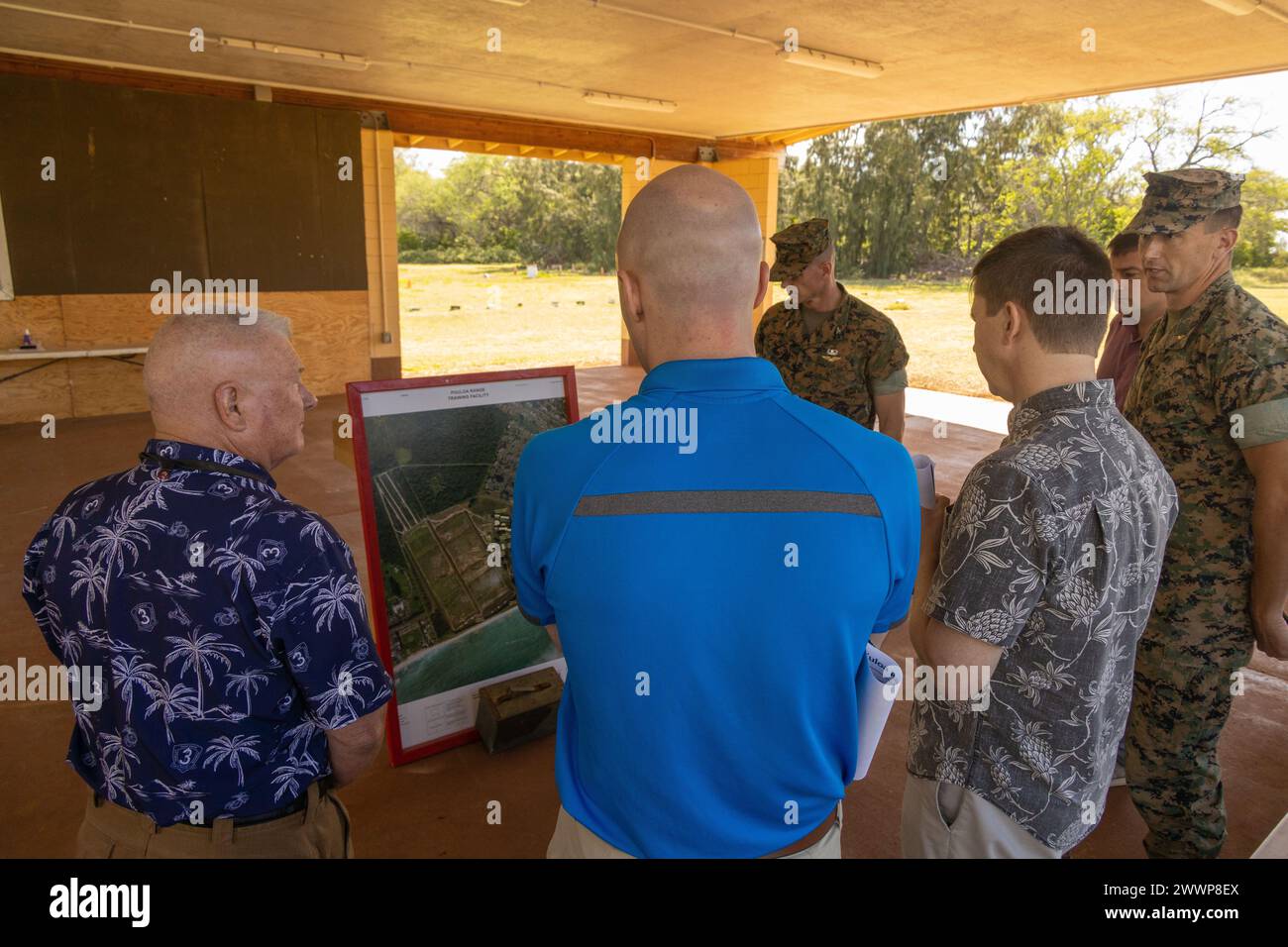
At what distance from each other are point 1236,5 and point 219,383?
720 cm

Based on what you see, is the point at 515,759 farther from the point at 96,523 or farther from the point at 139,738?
the point at 96,523

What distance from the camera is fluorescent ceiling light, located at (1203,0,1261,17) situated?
18.2 ft

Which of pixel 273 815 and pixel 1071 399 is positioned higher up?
pixel 1071 399

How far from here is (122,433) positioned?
7836mm

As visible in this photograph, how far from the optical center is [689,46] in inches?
285

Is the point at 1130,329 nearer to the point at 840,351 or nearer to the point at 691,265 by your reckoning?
the point at 840,351

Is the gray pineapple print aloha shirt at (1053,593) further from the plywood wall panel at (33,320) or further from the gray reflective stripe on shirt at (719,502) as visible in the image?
the plywood wall panel at (33,320)

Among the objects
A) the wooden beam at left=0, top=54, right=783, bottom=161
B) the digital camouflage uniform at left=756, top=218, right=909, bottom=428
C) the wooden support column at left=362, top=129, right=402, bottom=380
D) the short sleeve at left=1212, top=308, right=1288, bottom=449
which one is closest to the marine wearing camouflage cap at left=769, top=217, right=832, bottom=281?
the digital camouflage uniform at left=756, top=218, right=909, bottom=428

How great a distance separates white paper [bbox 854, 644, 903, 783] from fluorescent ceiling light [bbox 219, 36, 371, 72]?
8.31 metres

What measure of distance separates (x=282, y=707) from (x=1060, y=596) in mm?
1377

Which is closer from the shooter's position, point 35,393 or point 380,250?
point 35,393

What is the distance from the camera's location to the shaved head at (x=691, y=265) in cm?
106

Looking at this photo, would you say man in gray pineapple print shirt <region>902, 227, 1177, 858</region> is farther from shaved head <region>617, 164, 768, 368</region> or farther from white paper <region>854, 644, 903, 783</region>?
shaved head <region>617, 164, 768, 368</region>
